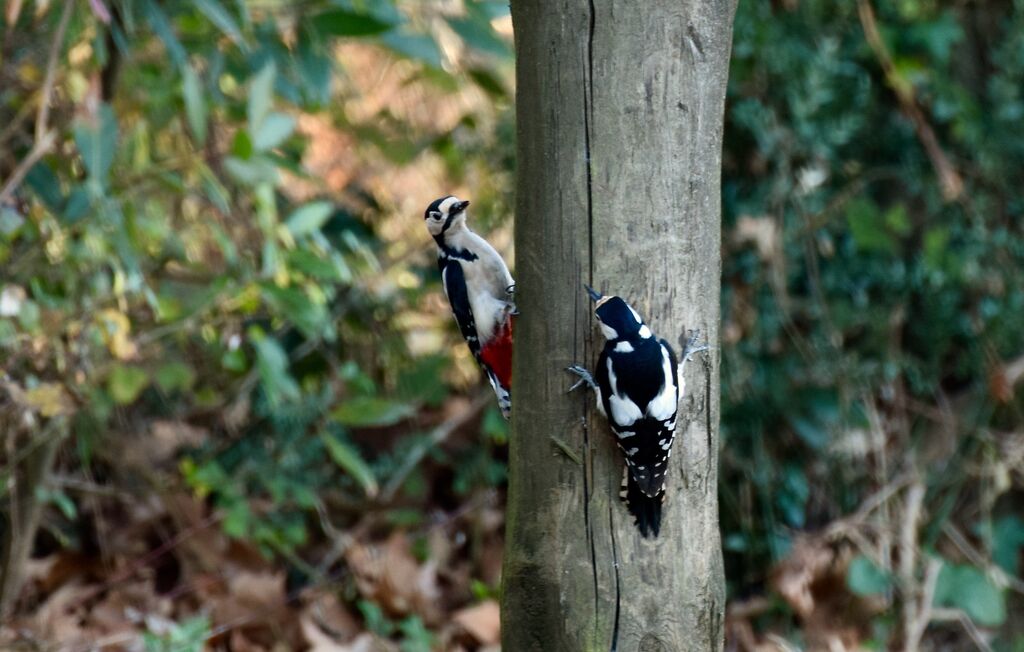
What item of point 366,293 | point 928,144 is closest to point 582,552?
point 366,293

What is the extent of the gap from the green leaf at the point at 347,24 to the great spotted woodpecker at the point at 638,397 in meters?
1.59

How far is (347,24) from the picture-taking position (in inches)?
146

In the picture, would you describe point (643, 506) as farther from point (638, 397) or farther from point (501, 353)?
point (501, 353)

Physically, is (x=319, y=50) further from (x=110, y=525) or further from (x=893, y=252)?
(x=893, y=252)

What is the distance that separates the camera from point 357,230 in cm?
528

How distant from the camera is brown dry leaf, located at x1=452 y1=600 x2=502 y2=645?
4629 millimetres

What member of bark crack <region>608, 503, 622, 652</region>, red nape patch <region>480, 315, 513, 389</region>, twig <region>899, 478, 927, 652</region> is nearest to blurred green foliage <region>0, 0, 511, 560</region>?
red nape patch <region>480, 315, 513, 389</region>

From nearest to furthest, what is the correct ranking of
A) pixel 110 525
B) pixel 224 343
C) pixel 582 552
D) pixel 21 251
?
pixel 582 552, pixel 21 251, pixel 224 343, pixel 110 525

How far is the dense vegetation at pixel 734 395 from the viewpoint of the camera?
15.0 feet

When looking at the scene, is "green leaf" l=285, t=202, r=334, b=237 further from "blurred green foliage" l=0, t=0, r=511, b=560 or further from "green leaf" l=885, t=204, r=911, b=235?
"green leaf" l=885, t=204, r=911, b=235

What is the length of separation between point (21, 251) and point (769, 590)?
3.27 m

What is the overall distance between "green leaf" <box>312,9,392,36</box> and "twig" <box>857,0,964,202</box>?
7.32 feet

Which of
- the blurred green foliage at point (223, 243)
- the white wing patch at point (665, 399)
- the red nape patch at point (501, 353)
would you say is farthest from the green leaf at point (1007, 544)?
the white wing patch at point (665, 399)

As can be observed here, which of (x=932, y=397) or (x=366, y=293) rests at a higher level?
(x=366, y=293)
